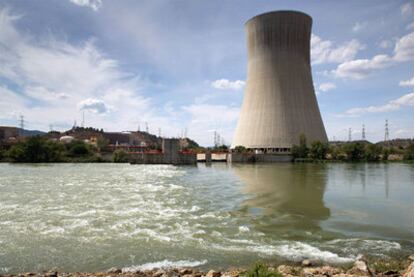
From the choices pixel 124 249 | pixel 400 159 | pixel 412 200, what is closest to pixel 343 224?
pixel 124 249

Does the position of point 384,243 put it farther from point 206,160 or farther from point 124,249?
point 206,160

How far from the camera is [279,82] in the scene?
3519 cm

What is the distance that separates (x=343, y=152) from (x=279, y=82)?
14000 millimetres

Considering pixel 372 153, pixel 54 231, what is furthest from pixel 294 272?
pixel 372 153

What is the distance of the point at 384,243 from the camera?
583cm

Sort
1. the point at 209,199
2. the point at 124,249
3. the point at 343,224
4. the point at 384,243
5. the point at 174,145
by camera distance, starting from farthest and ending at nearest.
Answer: the point at 174,145, the point at 209,199, the point at 343,224, the point at 384,243, the point at 124,249

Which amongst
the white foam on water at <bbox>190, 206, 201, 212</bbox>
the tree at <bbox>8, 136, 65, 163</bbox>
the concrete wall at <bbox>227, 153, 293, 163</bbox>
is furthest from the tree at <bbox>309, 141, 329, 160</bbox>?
the tree at <bbox>8, 136, 65, 163</bbox>

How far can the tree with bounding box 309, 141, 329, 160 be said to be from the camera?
3769 centimetres

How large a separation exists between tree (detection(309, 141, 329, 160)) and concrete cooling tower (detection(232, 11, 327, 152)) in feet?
4.12

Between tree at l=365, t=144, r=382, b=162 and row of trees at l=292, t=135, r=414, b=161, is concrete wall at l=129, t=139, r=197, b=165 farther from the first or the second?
tree at l=365, t=144, r=382, b=162

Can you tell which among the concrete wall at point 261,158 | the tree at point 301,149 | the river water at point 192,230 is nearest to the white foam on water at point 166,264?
the river water at point 192,230

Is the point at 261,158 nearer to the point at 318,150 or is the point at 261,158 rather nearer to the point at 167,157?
the point at 318,150

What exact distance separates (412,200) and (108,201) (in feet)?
34.5

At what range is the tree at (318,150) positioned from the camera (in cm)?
3769
